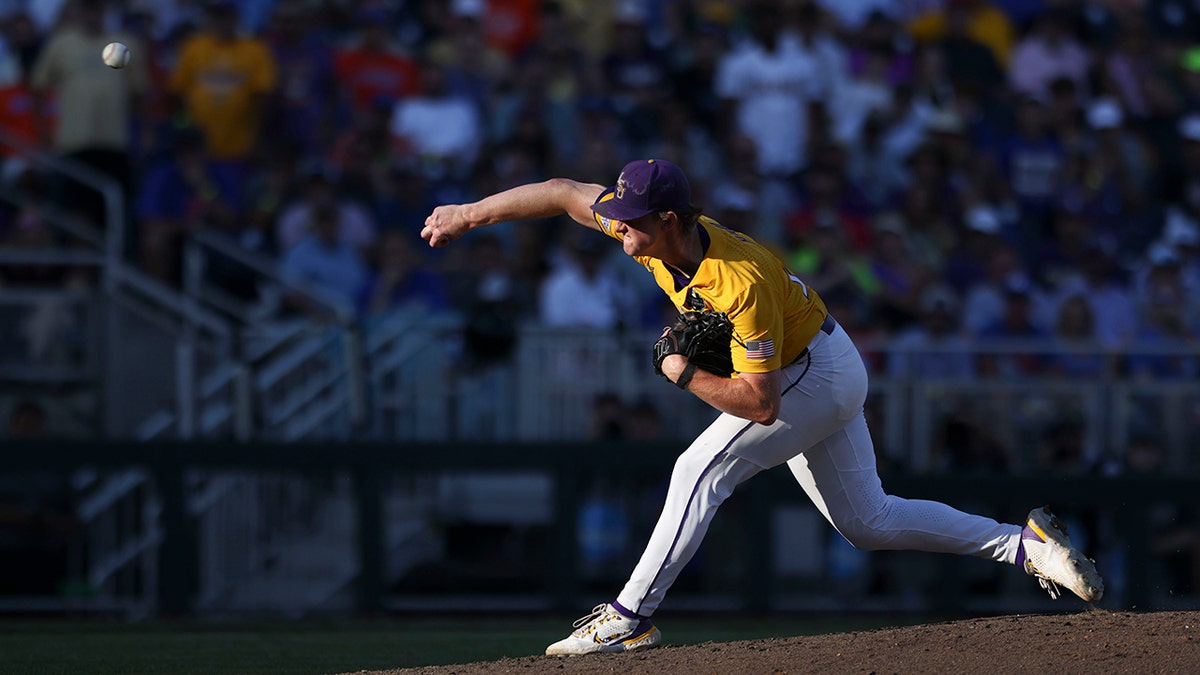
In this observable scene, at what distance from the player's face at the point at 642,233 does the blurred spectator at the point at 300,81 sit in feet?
25.7

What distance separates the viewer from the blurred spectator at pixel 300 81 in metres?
13.1

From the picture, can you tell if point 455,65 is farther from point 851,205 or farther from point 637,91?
point 851,205

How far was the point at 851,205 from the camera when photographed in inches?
528

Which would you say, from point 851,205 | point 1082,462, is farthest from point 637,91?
point 1082,462

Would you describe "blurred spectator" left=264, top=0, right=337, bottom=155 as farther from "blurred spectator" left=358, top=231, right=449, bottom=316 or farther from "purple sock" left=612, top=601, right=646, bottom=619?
"purple sock" left=612, top=601, right=646, bottom=619

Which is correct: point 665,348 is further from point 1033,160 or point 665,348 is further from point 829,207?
point 1033,160

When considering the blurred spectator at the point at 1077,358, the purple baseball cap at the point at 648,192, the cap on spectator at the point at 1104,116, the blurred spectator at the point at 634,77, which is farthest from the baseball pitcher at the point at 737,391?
the cap on spectator at the point at 1104,116

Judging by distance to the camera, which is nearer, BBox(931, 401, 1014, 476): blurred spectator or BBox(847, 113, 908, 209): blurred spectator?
BBox(931, 401, 1014, 476): blurred spectator

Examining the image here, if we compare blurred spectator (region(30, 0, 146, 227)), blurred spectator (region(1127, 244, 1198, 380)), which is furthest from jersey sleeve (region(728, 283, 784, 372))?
blurred spectator (region(30, 0, 146, 227))

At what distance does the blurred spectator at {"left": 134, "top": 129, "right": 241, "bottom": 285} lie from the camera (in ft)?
39.0

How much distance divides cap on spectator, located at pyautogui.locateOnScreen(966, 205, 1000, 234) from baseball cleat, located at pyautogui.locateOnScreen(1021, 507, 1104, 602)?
6835mm

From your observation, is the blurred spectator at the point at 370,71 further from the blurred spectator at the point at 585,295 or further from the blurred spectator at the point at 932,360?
the blurred spectator at the point at 932,360

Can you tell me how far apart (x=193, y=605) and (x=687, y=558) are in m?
5.24

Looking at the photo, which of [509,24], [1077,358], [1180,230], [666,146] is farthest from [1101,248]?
[509,24]
